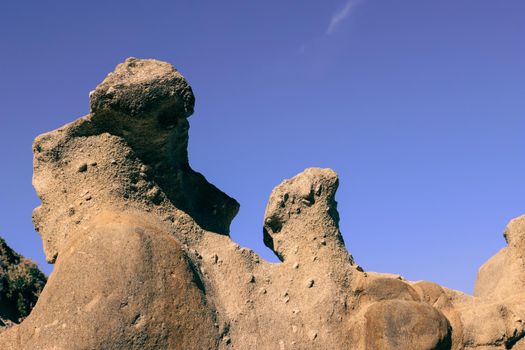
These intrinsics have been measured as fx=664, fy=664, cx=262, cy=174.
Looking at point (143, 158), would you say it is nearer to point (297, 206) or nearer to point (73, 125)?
point (73, 125)

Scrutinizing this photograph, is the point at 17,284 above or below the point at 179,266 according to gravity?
above

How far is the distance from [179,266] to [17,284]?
10.4 feet

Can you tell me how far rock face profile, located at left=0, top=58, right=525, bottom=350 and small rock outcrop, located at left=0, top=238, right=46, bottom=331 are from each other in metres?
1.99

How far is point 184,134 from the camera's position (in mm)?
5668

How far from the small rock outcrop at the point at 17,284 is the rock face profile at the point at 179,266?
1.99m

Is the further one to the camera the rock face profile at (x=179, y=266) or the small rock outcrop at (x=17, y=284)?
the small rock outcrop at (x=17, y=284)

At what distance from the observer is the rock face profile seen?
4.39m

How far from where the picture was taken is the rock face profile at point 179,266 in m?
4.39

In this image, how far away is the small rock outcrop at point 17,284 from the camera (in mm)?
6909

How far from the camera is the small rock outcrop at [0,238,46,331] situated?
6.91m

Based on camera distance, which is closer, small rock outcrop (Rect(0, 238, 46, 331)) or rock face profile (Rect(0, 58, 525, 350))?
rock face profile (Rect(0, 58, 525, 350))

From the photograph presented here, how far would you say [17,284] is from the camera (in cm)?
712

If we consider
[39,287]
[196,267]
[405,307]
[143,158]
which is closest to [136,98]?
[143,158]

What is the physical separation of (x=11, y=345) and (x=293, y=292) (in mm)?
2162
